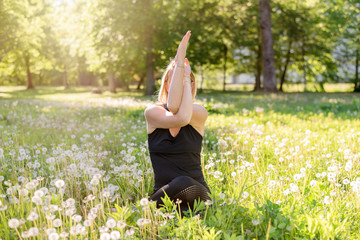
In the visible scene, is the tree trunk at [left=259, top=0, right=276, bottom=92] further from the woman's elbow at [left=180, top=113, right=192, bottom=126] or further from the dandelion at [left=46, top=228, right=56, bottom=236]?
A: the dandelion at [left=46, top=228, right=56, bottom=236]

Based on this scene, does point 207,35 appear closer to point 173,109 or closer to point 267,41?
point 267,41

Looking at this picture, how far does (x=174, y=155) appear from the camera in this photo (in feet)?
11.2

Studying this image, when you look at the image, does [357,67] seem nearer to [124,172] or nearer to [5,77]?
[124,172]

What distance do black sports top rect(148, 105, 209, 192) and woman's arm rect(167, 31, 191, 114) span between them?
13.8 inches

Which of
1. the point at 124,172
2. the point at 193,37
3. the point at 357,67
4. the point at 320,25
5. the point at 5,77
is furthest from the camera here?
the point at 5,77

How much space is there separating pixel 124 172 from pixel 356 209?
2642 millimetres

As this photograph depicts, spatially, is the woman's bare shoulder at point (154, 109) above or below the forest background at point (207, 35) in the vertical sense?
below

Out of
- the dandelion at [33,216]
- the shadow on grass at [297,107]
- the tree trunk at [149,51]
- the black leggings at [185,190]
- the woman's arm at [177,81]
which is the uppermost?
the tree trunk at [149,51]

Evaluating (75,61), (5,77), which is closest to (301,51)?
(75,61)

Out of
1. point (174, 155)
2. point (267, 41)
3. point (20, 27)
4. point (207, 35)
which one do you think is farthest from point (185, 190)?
point (20, 27)

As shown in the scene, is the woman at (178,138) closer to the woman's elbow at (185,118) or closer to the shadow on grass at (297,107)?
the woman's elbow at (185,118)

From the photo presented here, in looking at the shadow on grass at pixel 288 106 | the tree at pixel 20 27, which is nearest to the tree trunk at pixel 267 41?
the shadow on grass at pixel 288 106

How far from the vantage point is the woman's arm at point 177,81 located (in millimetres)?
3199

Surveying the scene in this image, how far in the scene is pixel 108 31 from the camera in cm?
2164
